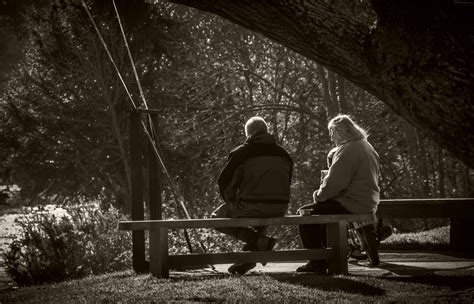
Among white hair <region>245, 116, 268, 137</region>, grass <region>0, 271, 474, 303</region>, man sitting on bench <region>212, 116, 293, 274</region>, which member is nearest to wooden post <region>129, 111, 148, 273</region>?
grass <region>0, 271, 474, 303</region>

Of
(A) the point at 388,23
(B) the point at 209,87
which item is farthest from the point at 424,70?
(B) the point at 209,87

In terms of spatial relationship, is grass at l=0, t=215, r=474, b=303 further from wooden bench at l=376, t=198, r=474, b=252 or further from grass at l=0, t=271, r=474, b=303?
wooden bench at l=376, t=198, r=474, b=252

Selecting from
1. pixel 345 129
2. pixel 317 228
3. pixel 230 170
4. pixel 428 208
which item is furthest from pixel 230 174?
pixel 428 208

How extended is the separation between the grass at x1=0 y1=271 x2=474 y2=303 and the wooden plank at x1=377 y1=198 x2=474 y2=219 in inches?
170

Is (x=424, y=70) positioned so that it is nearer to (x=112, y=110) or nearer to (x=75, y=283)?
(x=75, y=283)

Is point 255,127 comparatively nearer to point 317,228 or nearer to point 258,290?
point 317,228

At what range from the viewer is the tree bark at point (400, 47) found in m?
5.02

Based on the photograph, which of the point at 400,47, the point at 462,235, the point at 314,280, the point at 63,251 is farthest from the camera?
the point at 462,235

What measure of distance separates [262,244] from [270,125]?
14.4 metres

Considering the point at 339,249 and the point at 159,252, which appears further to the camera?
the point at 339,249

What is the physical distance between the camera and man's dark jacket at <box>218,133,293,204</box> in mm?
8258

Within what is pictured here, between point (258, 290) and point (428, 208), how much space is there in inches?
237

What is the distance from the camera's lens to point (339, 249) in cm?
834

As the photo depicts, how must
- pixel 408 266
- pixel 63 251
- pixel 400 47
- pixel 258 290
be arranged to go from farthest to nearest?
pixel 63 251
pixel 408 266
pixel 258 290
pixel 400 47
